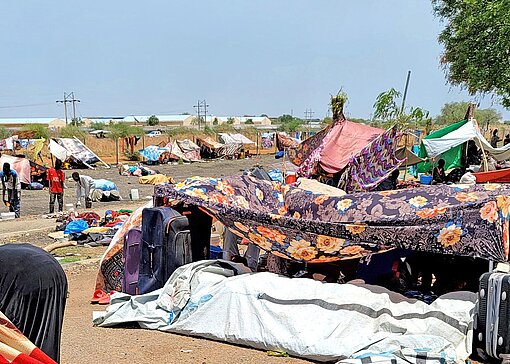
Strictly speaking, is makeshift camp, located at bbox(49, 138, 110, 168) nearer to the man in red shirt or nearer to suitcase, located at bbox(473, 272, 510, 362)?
the man in red shirt

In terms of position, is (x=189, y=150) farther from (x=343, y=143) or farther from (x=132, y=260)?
(x=132, y=260)

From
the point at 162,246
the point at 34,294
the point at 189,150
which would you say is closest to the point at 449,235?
the point at 162,246

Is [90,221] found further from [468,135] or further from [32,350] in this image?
[32,350]

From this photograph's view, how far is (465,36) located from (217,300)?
13.0 meters

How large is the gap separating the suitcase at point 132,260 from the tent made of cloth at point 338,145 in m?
5.63

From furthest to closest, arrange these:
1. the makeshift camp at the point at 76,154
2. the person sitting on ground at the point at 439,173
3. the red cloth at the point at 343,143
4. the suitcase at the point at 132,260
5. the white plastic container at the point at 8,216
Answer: the makeshift camp at the point at 76,154 < the white plastic container at the point at 8,216 < the person sitting on ground at the point at 439,173 < the red cloth at the point at 343,143 < the suitcase at the point at 132,260

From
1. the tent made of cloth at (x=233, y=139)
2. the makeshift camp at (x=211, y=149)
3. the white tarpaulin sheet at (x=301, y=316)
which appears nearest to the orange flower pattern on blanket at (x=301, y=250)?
the white tarpaulin sheet at (x=301, y=316)

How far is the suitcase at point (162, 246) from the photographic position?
22.8 feet

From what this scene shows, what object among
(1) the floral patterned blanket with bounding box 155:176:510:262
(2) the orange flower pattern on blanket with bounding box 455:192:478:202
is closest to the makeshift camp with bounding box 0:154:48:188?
(1) the floral patterned blanket with bounding box 155:176:510:262

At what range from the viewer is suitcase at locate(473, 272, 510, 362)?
5059 millimetres

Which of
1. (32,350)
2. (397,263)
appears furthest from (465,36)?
(32,350)

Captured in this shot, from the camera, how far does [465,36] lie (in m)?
16.8

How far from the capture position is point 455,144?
15359 millimetres

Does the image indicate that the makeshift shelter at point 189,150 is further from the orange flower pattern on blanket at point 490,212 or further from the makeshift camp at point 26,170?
the orange flower pattern on blanket at point 490,212
